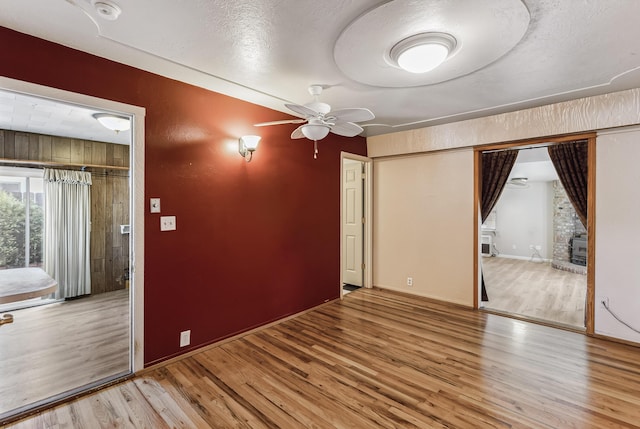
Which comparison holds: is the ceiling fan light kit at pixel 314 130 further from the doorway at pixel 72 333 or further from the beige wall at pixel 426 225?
the beige wall at pixel 426 225

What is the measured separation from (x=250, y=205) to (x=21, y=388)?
228 cm

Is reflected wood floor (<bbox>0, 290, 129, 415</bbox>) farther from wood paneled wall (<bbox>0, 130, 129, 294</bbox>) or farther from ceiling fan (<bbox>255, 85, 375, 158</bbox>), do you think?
ceiling fan (<bbox>255, 85, 375, 158</bbox>)

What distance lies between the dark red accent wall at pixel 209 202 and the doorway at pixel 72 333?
0.08 m

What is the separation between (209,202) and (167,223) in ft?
1.43

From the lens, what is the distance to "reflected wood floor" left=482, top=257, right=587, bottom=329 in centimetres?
385

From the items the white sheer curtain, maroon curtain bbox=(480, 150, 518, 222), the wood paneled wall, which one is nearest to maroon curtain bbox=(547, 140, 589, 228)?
maroon curtain bbox=(480, 150, 518, 222)

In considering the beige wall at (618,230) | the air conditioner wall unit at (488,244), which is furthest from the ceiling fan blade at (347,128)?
the air conditioner wall unit at (488,244)

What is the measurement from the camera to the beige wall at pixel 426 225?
4.07 metres

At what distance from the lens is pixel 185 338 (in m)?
2.72

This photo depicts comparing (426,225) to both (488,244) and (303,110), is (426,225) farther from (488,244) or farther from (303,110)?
(488,244)

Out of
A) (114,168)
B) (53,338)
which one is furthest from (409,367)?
(114,168)

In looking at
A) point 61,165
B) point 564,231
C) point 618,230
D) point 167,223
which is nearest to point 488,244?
point 564,231

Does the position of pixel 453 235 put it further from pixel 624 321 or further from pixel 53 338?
pixel 53 338

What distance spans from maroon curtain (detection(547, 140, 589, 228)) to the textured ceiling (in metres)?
1.00
